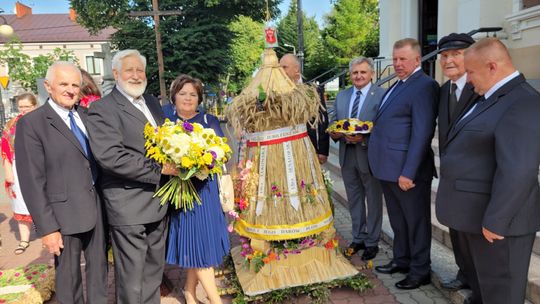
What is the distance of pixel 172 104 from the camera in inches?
143

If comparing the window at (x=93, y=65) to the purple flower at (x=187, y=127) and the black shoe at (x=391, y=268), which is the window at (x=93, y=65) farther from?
the black shoe at (x=391, y=268)

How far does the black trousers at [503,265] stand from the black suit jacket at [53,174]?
8.81ft

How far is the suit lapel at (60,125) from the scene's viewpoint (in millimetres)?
2848

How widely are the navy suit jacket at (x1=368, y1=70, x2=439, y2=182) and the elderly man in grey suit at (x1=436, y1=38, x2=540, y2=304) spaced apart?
2.23 feet

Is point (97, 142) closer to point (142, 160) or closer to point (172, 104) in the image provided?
point (142, 160)

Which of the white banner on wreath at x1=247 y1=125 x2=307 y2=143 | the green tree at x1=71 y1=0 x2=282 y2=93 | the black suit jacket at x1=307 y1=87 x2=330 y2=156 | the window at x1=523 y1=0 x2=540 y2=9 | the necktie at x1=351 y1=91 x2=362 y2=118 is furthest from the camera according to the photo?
the green tree at x1=71 y1=0 x2=282 y2=93

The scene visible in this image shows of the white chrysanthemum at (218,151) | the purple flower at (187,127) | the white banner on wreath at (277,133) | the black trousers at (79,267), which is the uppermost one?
the purple flower at (187,127)

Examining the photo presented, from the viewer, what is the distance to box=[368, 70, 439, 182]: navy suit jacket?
328 cm

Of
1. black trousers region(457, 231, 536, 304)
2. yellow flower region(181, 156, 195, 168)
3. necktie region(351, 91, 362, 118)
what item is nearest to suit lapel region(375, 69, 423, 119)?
necktie region(351, 91, 362, 118)

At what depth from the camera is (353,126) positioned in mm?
3916

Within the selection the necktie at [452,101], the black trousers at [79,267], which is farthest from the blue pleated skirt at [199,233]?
the necktie at [452,101]

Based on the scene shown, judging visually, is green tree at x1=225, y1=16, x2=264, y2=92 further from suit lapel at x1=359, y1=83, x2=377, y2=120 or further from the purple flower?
the purple flower

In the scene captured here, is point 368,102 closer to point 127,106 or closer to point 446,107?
point 446,107

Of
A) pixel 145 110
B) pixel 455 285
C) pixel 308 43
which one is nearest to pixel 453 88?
pixel 455 285
